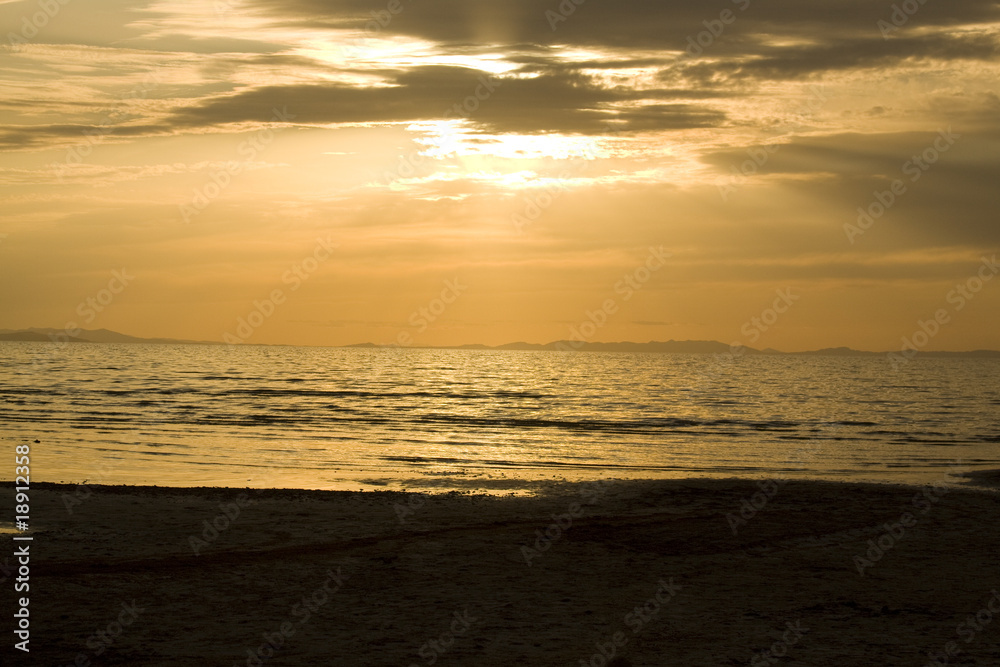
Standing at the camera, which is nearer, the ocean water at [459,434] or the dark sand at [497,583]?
the dark sand at [497,583]

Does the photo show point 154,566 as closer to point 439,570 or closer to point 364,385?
point 439,570

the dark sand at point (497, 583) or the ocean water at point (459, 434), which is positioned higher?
the dark sand at point (497, 583)

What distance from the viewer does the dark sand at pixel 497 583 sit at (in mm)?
9977

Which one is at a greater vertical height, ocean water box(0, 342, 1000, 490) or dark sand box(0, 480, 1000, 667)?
dark sand box(0, 480, 1000, 667)

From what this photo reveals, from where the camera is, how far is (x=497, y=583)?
13039 mm

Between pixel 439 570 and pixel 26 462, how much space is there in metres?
19.6

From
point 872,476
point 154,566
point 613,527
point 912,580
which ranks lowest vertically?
point 872,476

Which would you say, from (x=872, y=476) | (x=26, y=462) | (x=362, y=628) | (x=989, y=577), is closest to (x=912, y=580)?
(x=989, y=577)

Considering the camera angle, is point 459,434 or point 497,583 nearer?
point 497,583

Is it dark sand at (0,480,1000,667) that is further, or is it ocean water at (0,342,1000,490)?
ocean water at (0,342,1000,490)

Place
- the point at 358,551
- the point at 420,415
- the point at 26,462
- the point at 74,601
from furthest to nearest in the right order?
1. the point at 420,415
2. the point at 26,462
3. the point at 358,551
4. the point at 74,601

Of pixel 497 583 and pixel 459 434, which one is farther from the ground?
pixel 497 583

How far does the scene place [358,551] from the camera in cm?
1501

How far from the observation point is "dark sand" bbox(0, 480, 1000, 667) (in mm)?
9977
